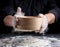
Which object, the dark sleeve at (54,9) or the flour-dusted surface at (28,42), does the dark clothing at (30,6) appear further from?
the flour-dusted surface at (28,42)

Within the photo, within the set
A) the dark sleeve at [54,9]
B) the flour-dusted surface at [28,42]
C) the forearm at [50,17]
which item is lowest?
the flour-dusted surface at [28,42]

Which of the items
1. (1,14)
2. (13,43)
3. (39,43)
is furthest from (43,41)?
(1,14)

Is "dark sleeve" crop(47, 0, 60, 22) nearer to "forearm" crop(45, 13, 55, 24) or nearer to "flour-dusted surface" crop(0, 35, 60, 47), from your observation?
"forearm" crop(45, 13, 55, 24)

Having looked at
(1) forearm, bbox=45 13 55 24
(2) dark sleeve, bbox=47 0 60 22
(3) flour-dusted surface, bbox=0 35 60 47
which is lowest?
(3) flour-dusted surface, bbox=0 35 60 47

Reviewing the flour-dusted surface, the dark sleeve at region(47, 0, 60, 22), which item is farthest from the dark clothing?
the flour-dusted surface

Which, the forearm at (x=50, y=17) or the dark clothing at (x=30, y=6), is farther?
the dark clothing at (x=30, y=6)

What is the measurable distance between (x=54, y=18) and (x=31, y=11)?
0.16m

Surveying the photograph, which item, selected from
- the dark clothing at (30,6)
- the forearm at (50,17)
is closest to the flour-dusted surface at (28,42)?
the forearm at (50,17)

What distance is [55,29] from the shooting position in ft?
4.44

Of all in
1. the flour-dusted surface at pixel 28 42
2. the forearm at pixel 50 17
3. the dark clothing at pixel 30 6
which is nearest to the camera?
the flour-dusted surface at pixel 28 42

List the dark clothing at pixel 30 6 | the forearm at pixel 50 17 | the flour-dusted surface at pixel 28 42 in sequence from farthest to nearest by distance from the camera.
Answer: the dark clothing at pixel 30 6 → the forearm at pixel 50 17 → the flour-dusted surface at pixel 28 42

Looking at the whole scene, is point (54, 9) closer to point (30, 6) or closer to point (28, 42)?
point (30, 6)

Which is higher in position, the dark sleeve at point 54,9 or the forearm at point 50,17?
the dark sleeve at point 54,9

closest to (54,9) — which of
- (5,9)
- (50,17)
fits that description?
(50,17)
